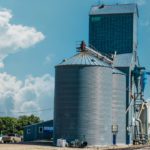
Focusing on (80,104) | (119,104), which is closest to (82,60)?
(80,104)

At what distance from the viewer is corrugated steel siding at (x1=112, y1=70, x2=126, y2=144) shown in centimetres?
10075

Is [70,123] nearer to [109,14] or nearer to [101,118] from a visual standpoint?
[101,118]

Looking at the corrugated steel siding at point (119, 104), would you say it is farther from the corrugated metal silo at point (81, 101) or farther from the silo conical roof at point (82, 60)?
the silo conical roof at point (82, 60)

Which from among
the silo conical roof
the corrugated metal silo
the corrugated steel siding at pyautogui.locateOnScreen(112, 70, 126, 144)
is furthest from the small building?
the silo conical roof

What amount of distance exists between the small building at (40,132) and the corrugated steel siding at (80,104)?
2587 centimetres

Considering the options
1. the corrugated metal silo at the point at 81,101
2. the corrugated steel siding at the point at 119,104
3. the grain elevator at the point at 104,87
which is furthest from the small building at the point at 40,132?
the corrugated metal silo at the point at 81,101

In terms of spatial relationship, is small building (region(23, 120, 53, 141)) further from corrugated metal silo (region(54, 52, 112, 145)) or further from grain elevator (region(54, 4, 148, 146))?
corrugated metal silo (region(54, 52, 112, 145))

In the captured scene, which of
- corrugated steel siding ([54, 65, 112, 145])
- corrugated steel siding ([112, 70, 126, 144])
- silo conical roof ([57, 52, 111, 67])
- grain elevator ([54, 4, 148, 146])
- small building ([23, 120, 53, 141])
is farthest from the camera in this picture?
small building ([23, 120, 53, 141])

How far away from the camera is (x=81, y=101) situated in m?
89.7

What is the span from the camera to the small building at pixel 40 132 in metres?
118

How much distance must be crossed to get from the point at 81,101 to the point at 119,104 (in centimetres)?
1463

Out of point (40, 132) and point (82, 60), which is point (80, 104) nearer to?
point (82, 60)

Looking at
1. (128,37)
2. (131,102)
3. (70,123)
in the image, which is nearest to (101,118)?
(70,123)

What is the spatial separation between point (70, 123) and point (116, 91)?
1532 centimetres
